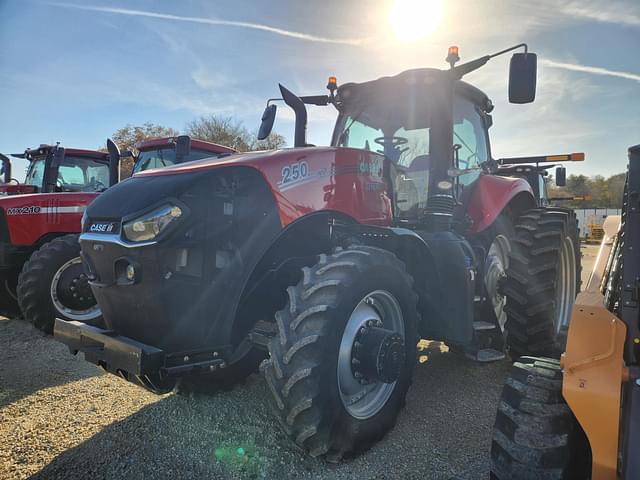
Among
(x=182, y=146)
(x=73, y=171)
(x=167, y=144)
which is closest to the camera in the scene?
(x=182, y=146)

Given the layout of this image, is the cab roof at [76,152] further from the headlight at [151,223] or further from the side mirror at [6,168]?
the headlight at [151,223]

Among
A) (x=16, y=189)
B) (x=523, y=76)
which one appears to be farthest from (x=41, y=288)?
(x=523, y=76)

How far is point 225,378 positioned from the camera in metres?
3.25

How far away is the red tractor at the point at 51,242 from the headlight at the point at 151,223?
2.61 meters

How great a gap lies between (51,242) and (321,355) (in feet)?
14.8

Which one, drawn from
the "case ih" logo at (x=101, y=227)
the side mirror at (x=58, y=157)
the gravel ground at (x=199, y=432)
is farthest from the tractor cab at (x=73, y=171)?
the "case ih" logo at (x=101, y=227)

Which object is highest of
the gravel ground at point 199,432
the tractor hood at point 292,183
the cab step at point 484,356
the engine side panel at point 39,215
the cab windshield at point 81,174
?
the cab windshield at point 81,174

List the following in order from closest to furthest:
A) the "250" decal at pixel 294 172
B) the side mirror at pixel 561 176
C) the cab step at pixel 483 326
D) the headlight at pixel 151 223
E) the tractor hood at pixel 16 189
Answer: the headlight at pixel 151 223 → the "250" decal at pixel 294 172 → the cab step at pixel 483 326 → the tractor hood at pixel 16 189 → the side mirror at pixel 561 176

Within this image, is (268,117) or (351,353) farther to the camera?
(268,117)

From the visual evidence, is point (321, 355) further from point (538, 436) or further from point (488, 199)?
point (488, 199)

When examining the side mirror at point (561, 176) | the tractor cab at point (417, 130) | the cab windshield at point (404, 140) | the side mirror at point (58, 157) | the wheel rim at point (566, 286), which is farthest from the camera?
the side mirror at point (561, 176)

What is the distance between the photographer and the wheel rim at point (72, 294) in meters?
5.21

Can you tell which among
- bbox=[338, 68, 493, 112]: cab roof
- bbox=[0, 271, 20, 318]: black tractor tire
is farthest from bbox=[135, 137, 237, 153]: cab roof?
bbox=[338, 68, 493, 112]: cab roof

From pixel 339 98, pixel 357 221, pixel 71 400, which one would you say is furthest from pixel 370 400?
pixel 339 98
